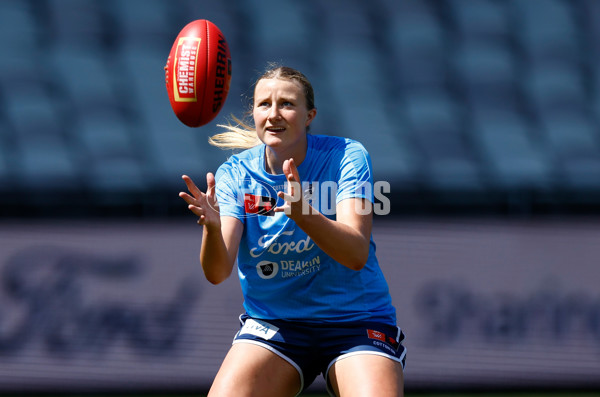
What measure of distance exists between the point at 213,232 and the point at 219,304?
12.6 ft

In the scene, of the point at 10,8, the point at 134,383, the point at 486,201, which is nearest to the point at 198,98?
the point at 134,383

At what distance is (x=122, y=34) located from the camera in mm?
9023

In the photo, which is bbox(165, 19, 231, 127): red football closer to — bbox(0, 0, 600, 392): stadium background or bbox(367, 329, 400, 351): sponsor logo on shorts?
bbox(367, 329, 400, 351): sponsor logo on shorts

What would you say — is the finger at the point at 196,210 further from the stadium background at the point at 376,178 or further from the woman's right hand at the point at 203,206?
the stadium background at the point at 376,178

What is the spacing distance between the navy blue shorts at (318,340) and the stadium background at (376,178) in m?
3.54

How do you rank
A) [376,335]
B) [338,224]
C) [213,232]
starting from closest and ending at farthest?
[338,224], [213,232], [376,335]

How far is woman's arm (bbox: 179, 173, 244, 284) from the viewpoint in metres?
3.10

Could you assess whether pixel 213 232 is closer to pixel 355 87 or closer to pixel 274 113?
pixel 274 113

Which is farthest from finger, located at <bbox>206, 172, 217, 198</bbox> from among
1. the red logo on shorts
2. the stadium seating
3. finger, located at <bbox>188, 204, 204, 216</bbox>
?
the stadium seating

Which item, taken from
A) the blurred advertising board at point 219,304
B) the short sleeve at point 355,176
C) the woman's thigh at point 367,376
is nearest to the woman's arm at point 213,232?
the short sleeve at point 355,176

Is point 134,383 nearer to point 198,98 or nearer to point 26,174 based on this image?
point 26,174

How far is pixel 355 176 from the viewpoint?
10.9 feet

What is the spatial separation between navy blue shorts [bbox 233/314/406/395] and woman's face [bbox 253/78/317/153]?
806mm

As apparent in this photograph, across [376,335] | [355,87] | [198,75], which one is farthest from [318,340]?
[355,87]
